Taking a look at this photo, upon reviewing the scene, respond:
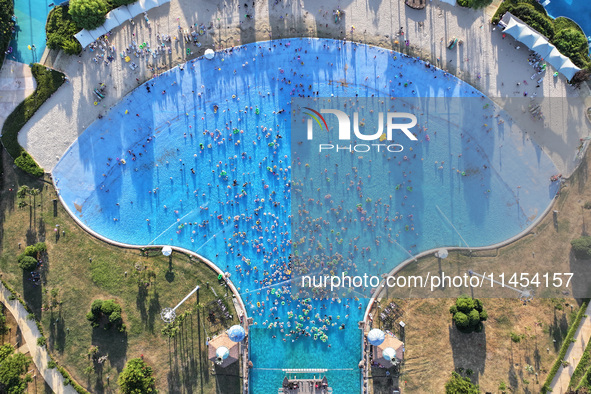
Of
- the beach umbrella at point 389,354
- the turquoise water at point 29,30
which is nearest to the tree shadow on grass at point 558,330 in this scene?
the beach umbrella at point 389,354

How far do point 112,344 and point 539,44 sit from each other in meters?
41.1

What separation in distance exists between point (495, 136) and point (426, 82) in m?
7.15

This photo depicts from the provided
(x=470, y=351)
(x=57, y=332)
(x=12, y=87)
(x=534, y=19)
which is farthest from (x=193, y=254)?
(x=534, y=19)

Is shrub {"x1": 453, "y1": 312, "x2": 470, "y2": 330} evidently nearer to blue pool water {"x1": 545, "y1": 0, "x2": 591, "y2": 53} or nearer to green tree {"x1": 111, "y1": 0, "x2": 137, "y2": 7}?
blue pool water {"x1": 545, "y1": 0, "x2": 591, "y2": 53}

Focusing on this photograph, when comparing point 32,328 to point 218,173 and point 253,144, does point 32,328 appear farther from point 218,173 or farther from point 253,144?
point 253,144

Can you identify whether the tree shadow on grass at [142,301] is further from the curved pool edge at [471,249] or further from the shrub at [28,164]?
the curved pool edge at [471,249]

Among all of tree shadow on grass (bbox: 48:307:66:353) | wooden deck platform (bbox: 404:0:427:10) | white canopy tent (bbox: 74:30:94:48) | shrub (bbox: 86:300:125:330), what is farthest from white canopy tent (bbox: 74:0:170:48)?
tree shadow on grass (bbox: 48:307:66:353)

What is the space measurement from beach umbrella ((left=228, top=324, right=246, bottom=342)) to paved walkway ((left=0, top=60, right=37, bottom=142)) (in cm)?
2491

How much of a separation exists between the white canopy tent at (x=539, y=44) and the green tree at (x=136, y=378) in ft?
126

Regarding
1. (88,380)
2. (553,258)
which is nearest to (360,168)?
(553,258)

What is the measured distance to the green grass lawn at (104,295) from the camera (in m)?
29.6

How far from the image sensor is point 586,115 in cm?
3127

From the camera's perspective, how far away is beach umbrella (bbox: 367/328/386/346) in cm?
2800

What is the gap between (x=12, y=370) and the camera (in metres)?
27.4
